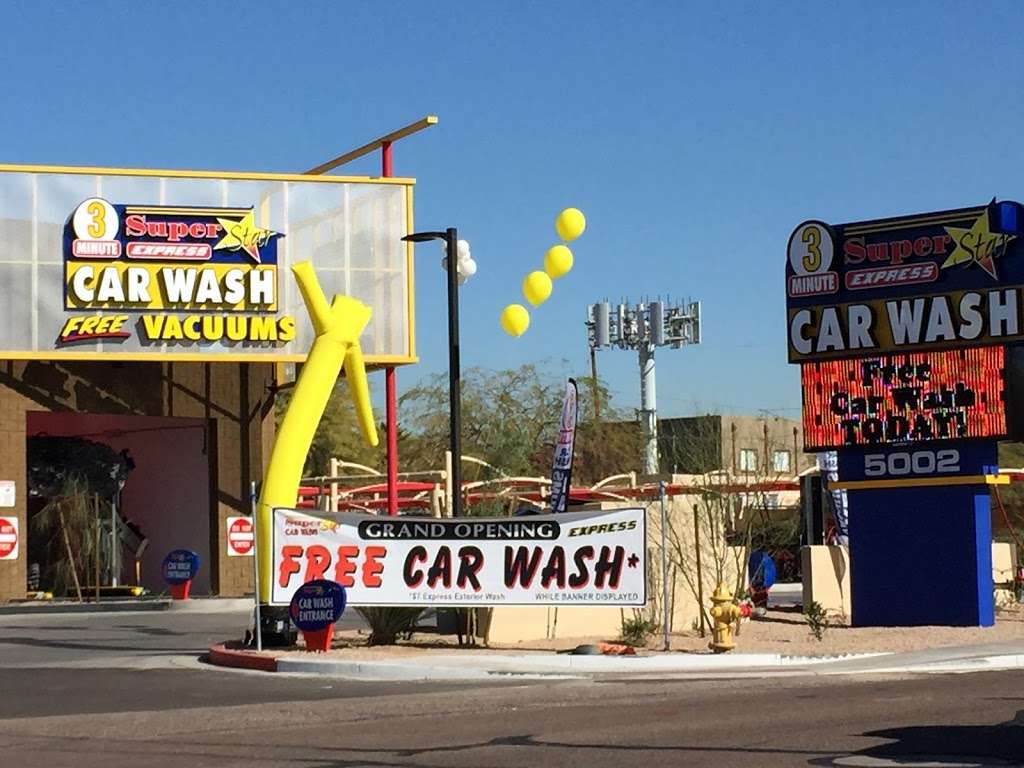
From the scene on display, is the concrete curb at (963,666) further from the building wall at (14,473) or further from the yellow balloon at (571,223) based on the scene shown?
the building wall at (14,473)

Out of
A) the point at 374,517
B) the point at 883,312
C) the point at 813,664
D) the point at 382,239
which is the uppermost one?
the point at 382,239

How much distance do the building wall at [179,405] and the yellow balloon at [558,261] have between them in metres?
11.4

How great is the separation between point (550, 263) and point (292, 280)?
8.39 metres

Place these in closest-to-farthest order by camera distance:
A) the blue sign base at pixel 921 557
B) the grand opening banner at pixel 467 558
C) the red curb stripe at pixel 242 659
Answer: the red curb stripe at pixel 242 659 < the grand opening banner at pixel 467 558 < the blue sign base at pixel 921 557

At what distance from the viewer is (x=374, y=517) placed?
23.8m

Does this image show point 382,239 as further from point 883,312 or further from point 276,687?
point 276,687

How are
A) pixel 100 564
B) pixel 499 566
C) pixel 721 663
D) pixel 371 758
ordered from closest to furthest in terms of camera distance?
1. pixel 371 758
2. pixel 721 663
3. pixel 499 566
4. pixel 100 564

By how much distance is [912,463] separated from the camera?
27.7m

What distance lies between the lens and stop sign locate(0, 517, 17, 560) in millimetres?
39938

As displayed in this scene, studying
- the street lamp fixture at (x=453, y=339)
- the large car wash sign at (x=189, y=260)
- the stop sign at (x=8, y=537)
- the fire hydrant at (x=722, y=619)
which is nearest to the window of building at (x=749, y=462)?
the large car wash sign at (x=189, y=260)

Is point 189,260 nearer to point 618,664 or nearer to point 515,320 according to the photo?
point 515,320

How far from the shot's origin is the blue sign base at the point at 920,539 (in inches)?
1062

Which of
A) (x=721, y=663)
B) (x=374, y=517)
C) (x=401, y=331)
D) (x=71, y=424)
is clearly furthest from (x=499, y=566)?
(x=71, y=424)

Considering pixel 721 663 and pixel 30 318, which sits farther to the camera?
pixel 30 318
